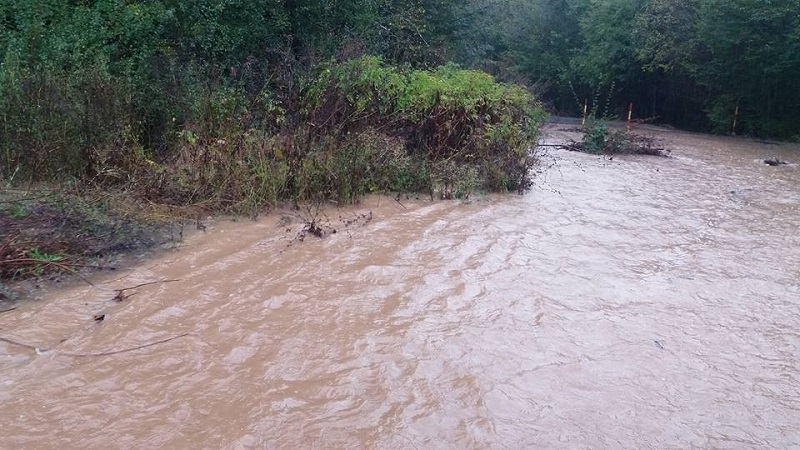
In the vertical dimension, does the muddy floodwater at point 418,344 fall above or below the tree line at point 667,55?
below

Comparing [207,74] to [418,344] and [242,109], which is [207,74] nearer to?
[242,109]

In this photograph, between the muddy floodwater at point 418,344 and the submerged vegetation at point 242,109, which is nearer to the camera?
the muddy floodwater at point 418,344

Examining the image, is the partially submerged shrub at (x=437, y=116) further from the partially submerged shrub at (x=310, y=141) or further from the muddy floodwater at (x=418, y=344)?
the muddy floodwater at (x=418, y=344)

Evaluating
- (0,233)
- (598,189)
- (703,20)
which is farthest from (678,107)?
(0,233)

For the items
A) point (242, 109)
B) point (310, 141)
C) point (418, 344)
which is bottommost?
point (418, 344)

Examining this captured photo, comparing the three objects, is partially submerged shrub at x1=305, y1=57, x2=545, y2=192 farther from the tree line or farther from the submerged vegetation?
the tree line

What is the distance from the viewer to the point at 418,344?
5375 millimetres

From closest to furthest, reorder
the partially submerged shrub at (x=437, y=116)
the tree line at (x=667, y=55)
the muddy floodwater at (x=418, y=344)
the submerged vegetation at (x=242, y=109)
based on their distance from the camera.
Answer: the muddy floodwater at (x=418, y=344), the submerged vegetation at (x=242, y=109), the partially submerged shrub at (x=437, y=116), the tree line at (x=667, y=55)

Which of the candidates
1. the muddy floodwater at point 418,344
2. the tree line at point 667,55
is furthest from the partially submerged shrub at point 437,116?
the tree line at point 667,55

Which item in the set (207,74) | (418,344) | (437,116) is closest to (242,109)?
(207,74)

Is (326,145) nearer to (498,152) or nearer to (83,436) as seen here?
(498,152)

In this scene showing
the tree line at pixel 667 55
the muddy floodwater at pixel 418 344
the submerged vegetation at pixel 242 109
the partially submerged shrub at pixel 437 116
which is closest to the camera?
the muddy floodwater at pixel 418 344

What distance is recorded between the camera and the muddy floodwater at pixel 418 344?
4234mm

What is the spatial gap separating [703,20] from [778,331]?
69.7 ft
